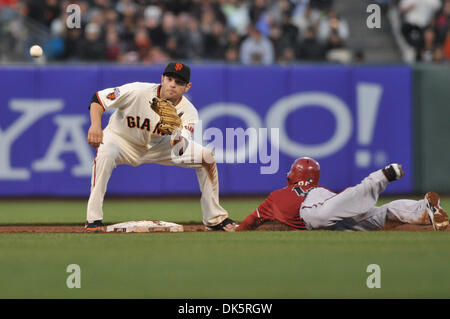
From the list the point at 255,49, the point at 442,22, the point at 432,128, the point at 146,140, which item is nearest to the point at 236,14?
the point at 255,49

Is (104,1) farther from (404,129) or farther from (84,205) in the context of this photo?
(404,129)

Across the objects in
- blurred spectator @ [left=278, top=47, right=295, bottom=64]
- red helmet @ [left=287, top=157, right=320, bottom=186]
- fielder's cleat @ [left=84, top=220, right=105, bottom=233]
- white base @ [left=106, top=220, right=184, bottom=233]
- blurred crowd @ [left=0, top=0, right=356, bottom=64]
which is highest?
blurred crowd @ [left=0, top=0, right=356, bottom=64]

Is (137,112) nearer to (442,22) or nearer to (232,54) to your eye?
(232,54)

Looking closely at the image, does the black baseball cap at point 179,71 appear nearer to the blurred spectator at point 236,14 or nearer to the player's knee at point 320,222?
the player's knee at point 320,222

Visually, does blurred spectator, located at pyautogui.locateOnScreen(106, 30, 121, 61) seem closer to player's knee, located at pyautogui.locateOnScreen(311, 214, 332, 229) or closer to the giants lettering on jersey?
the giants lettering on jersey

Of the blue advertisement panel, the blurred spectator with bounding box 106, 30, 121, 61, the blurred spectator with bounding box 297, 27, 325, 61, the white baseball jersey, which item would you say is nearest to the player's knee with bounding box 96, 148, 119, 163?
the white baseball jersey

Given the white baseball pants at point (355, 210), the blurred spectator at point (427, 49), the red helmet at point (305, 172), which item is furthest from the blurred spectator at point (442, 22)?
the white baseball pants at point (355, 210)

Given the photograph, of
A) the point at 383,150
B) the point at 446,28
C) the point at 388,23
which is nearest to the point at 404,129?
the point at 383,150
